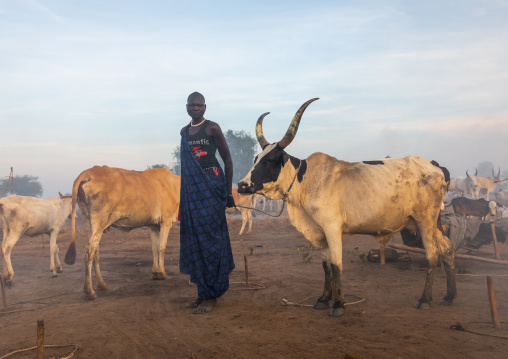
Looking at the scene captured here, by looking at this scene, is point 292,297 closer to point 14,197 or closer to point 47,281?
point 47,281

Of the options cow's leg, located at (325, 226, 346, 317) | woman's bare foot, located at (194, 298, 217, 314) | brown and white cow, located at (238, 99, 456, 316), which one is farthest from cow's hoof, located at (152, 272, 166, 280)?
cow's leg, located at (325, 226, 346, 317)

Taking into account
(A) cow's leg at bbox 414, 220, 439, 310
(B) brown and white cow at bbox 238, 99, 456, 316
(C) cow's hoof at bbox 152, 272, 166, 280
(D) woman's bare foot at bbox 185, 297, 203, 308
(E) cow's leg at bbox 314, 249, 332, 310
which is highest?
(B) brown and white cow at bbox 238, 99, 456, 316

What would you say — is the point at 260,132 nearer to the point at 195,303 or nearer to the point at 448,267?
the point at 195,303

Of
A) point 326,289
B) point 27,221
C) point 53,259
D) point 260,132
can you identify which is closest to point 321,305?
point 326,289

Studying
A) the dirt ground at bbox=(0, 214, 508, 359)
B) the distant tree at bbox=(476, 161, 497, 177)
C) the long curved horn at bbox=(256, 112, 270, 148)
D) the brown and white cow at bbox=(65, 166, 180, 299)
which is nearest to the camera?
the dirt ground at bbox=(0, 214, 508, 359)

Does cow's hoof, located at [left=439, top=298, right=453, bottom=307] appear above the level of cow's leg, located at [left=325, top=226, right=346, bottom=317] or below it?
below

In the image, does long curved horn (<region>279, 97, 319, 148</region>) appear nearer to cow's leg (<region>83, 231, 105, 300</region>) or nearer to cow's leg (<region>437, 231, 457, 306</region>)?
cow's leg (<region>437, 231, 457, 306</region>)

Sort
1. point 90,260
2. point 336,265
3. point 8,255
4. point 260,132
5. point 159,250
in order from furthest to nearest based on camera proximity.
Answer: point 8,255
point 159,250
point 90,260
point 260,132
point 336,265

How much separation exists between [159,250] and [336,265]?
4.16 meters

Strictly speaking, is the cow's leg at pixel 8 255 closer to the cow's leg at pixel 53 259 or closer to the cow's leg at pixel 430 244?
the cow's leg at pixel 53 259

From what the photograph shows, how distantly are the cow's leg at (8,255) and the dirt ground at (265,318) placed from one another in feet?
0.73

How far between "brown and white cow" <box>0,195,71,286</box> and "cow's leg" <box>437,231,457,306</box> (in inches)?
306

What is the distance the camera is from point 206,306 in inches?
220

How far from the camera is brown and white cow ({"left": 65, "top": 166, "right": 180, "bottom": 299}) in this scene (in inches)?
278
